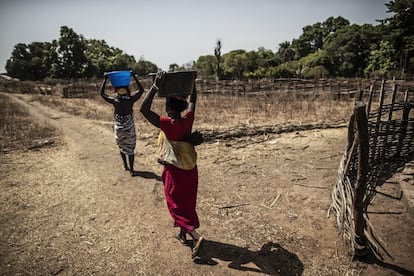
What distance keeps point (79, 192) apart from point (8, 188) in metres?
1.26

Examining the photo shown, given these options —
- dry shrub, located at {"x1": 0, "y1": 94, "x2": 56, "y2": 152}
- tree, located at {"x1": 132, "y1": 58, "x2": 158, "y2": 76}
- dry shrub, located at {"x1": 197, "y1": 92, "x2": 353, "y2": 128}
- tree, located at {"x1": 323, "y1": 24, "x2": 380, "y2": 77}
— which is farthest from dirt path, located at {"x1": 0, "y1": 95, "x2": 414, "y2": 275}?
tree, located at {"x1": 132, "y1": 58, "x2": 158, "y2": 76}

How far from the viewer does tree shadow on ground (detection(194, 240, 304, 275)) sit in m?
2.55

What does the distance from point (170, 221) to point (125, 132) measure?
1.93 meters

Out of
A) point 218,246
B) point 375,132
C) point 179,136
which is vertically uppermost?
point 179,136

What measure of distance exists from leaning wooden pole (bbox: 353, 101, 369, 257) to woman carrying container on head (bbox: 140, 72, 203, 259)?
1483mm

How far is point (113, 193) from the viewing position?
4152 millimetres

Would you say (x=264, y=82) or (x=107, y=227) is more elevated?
(x=264, y=82)

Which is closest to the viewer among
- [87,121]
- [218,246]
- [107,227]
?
[218,246]

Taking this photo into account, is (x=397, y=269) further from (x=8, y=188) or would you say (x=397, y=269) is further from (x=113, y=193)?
(x=8, y=188)

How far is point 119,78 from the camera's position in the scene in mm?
4168

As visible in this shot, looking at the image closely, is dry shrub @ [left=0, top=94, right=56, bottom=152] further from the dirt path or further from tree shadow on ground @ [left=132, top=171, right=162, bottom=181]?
tree shadow on ground @ [left=132, top=171, right=162, bottom=181]

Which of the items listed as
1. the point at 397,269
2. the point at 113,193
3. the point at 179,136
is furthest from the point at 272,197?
the point at 113,193

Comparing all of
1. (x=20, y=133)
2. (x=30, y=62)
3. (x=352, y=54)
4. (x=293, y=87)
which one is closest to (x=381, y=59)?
(x=352, y=54)

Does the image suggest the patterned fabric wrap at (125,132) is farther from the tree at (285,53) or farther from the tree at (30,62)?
the tree at (285,53)
